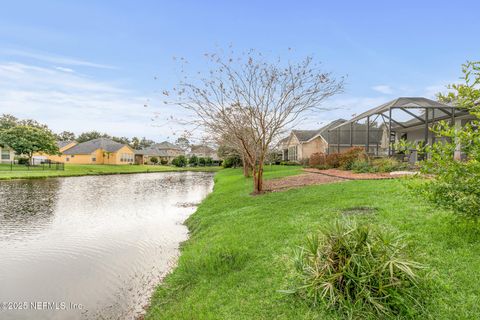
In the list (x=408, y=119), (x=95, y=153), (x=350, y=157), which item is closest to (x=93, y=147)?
(x=95, y=153)

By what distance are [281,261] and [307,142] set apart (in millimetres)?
35657

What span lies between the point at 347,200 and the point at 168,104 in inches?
312

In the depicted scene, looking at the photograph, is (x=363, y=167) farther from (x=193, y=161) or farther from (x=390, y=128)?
(x=193, y=161)

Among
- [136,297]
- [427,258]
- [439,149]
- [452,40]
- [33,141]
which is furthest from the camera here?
[33,141]

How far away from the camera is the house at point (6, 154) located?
48891 mm

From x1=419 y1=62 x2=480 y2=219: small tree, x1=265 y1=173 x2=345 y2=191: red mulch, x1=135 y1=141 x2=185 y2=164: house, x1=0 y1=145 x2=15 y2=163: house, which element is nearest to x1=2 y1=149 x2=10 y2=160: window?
x1=0 y1=145 x2=15 y2=163: house

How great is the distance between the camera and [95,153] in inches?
2328

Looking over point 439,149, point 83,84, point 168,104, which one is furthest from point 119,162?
point 439,149

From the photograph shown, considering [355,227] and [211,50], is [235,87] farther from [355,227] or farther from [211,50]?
[355,227]

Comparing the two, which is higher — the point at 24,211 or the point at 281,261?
the point at 281,261

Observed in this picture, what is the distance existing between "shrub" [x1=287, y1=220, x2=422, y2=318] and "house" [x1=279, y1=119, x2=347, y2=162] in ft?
107

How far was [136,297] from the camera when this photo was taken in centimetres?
586

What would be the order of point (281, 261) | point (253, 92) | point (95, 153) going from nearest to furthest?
point (281, 261)
point (253, 92)
point (95, 153)

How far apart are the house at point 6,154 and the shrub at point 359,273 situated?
58.7 m
